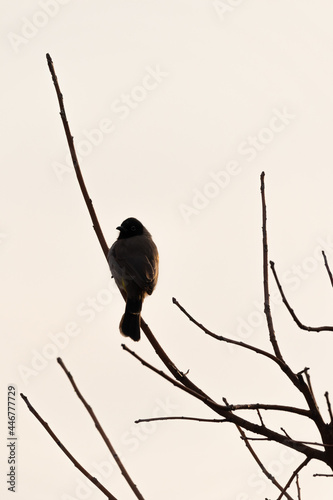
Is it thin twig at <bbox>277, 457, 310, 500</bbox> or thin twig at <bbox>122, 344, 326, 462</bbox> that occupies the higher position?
thin twig at <bbox>122, 344, 326, 462</bbox>

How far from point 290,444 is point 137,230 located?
195 inches

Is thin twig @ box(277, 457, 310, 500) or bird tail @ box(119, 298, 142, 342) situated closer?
thin twig @ box(277, 457, 310, 500)

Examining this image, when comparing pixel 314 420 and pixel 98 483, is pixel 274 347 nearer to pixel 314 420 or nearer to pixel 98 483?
pixel 314 420

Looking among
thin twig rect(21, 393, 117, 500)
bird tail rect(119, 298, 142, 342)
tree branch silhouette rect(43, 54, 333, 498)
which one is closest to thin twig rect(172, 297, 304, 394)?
tree branch silhouette rect(43, 54, 333, 498)

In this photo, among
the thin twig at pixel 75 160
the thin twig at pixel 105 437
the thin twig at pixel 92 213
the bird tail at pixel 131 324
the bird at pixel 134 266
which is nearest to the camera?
the thin twig at pixel 105 437

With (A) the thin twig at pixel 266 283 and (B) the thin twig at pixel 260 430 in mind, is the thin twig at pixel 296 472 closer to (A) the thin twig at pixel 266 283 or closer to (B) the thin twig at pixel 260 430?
(B) the thin twig at pixel 260 430

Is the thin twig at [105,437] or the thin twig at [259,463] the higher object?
the thin twig at [105,437]

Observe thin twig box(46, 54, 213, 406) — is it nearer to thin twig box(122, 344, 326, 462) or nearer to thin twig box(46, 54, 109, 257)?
thin twig box(46, 54, 109, 257)

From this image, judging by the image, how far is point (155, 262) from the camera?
22.1 ft

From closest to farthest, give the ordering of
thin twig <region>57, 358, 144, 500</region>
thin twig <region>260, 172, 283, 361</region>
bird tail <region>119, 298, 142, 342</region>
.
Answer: thin twig <region>57, 358, 144, 500</region>, thin twig <region>260, 172, 283, 361</region>, bird tail <region>119, 298, 142, 342</region>

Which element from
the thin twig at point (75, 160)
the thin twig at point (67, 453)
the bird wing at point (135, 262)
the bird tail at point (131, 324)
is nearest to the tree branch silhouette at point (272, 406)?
the thin twig at point (67, 453)

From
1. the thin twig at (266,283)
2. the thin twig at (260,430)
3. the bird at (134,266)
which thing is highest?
the bird at (134,266)

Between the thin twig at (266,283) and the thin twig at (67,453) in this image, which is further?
the thin twig at (266,283)

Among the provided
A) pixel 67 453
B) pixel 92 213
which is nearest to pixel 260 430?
pixel 67 453
